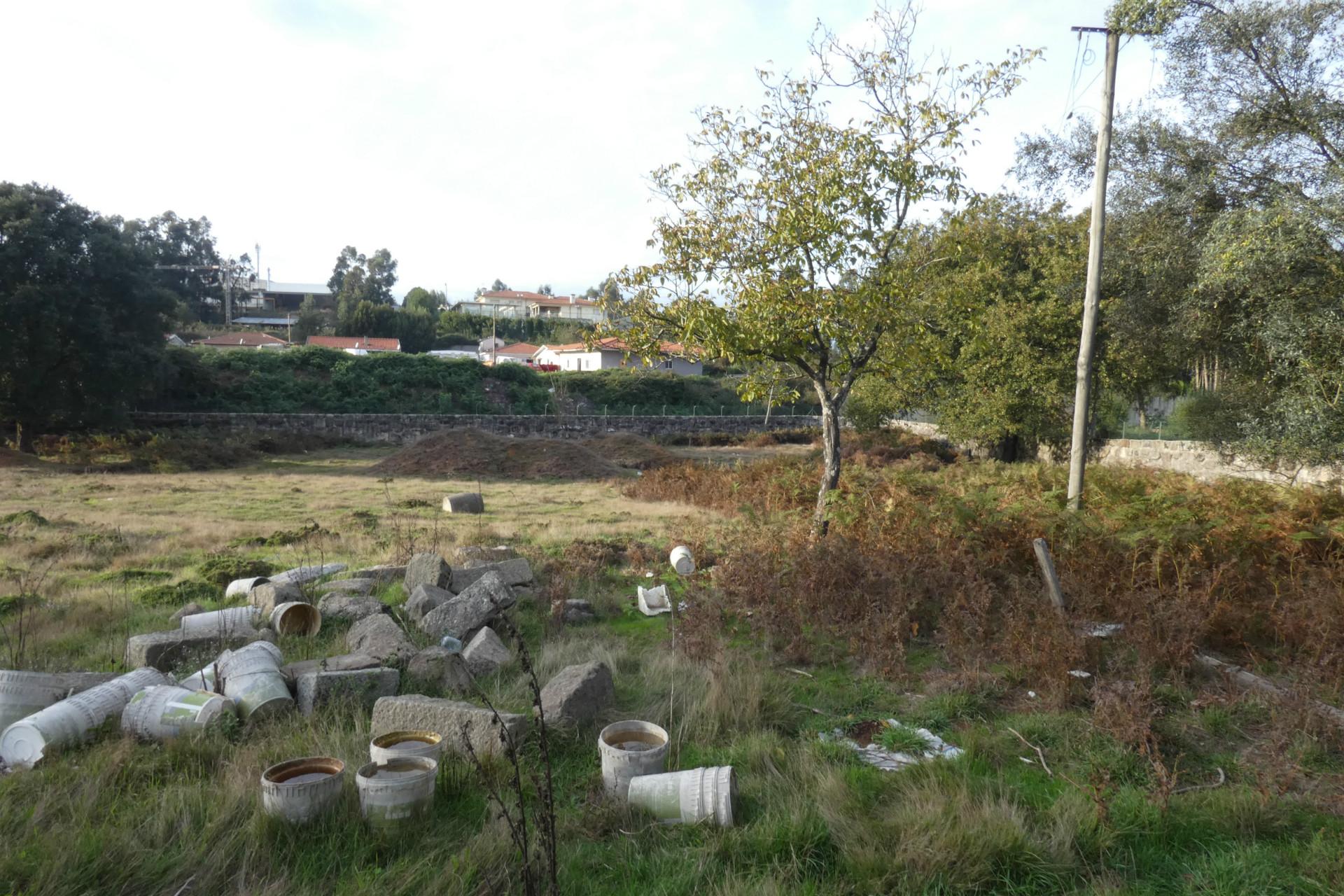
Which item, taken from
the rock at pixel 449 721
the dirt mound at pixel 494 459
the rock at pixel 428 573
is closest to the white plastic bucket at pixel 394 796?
the rock at pixel 449 721

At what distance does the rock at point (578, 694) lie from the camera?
491cm

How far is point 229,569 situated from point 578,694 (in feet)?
19.5

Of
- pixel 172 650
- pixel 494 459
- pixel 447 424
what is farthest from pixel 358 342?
pixel 172 650

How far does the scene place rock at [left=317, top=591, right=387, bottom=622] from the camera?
7.06 meters

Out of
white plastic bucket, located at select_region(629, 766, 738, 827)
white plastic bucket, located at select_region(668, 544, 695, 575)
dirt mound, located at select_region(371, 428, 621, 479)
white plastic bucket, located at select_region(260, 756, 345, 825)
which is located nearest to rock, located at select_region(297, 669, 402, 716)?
white plastic bucket, located at select_region(260, 756, 345, 825)

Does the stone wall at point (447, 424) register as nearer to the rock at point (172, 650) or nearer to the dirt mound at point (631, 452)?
the dirt mound at point (631, 452)

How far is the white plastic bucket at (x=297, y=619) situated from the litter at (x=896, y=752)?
4.45m

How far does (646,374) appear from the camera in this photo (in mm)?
47281

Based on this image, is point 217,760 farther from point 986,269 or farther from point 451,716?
point 986,269

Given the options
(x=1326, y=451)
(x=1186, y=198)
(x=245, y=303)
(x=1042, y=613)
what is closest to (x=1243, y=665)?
(x=1042, y=613)

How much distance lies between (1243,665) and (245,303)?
9330 centimetres

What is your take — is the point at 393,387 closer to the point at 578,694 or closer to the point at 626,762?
the point at 578,694

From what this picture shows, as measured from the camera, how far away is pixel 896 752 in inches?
187

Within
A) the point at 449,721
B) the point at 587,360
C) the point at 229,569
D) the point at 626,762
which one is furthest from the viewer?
the point at 587,360
